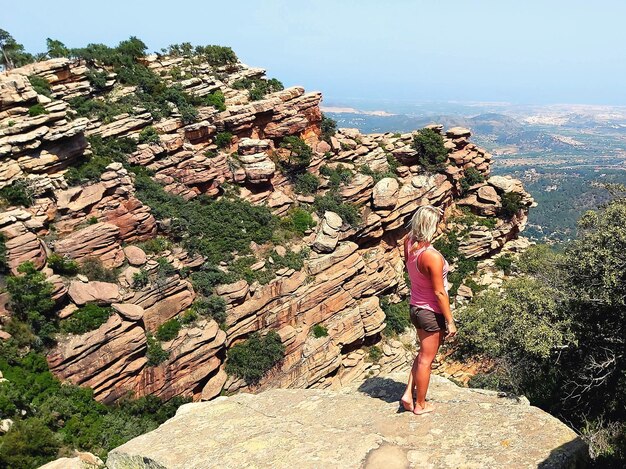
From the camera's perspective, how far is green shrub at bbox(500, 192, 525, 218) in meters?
34.4

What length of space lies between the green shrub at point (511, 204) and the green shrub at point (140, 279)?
93.8ft

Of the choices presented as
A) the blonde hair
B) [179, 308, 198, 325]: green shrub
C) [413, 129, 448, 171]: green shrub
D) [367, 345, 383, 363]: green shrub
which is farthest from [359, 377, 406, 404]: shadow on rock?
[413, 129, 448, 171]: green shrub

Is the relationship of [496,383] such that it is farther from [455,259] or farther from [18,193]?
[18,193]

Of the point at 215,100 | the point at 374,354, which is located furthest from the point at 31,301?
the point at 215,100

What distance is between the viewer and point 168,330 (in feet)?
65.5

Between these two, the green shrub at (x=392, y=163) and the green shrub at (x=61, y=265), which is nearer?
the green shrub at (x=61, y=265)

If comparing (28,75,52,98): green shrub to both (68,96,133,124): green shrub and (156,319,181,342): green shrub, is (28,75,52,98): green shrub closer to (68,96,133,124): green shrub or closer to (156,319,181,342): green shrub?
(68,96,133,124): green shrub

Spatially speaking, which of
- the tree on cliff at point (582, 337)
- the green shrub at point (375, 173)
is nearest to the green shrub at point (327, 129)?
the green shrub at point (375, 173)

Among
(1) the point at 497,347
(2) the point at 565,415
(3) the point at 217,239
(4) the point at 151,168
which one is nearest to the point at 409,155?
(3) the point at 217,239

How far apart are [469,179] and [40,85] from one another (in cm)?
3241

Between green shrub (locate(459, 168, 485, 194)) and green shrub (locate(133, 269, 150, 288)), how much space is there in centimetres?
2690

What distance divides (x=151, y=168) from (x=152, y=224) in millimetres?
4980

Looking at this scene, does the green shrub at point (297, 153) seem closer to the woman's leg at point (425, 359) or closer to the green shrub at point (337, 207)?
the green shrub at point (337, 207)

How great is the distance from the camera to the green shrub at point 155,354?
18.9 meters
